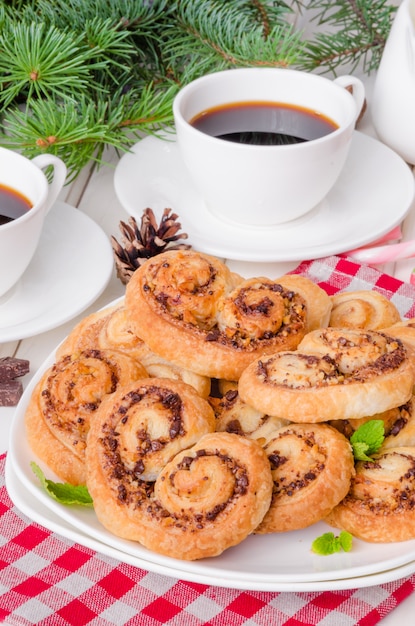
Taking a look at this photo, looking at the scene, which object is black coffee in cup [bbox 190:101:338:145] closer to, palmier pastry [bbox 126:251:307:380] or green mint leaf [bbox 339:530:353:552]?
palmier pastry [bbox 126:251:307:380]

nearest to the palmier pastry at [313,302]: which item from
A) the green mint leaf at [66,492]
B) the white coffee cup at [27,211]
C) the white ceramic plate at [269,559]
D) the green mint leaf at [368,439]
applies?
the green mint leaf at [368,439]

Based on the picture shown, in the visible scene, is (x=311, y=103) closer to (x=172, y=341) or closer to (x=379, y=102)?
(x=379, y=102)

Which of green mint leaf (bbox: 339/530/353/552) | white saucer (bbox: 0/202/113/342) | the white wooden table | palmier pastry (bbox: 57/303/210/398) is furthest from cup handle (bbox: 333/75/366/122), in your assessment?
green mint leaf (bbox: 339/530/353/552)

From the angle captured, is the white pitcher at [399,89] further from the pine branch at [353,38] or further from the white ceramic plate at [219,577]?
the white ceramic plate at [219,577]

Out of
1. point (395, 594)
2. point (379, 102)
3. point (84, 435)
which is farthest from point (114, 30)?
point (395, 594)

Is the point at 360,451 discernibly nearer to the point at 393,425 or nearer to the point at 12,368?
the point at 393,425

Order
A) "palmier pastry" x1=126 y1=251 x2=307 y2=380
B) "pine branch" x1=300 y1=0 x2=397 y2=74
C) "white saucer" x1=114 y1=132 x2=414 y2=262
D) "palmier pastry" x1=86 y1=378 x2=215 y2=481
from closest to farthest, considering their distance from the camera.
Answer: "palmier pastry" x1=86 y1=378 x2=215 y2=481 < "palmier pastry" x1=126 y1=251 x2=307 y2=380 < "white saucer" x1=114 y1=132 x2=414 y2=262 < "pine branch" x1=300 y1=0 x2=397 y2=74
